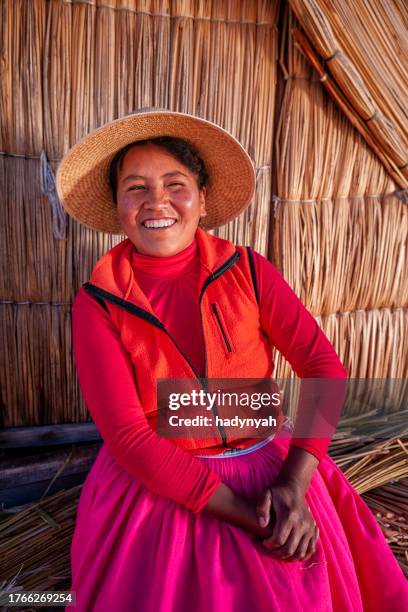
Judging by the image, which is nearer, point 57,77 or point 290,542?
point 290,542

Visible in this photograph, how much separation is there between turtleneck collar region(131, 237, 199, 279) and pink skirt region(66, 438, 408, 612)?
1.65 feet

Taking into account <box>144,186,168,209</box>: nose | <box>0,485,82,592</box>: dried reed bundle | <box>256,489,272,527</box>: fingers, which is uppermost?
<box>144,186,168,209</box>: nose

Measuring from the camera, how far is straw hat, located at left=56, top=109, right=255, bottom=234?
1418 millimetres

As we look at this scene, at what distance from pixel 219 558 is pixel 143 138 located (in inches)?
41.9

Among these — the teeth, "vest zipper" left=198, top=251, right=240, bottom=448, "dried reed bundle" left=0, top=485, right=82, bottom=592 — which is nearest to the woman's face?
the teeth

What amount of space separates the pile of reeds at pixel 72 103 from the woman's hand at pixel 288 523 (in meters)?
1.09

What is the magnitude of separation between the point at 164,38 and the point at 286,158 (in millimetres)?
607

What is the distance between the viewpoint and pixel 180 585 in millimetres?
1129

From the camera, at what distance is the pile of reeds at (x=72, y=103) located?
182 cm

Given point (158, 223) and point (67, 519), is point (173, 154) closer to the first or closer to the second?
point (158, 223)

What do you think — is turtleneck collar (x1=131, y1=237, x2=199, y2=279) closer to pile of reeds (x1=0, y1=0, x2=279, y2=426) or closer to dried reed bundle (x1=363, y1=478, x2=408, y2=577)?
pile of reeds (x1=0, y1=0, x2=279, y2=426)

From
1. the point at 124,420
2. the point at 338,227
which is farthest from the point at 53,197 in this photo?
the point at 338,227

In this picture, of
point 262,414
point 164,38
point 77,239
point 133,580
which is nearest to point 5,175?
point 77,239

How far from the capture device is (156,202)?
139 cm
